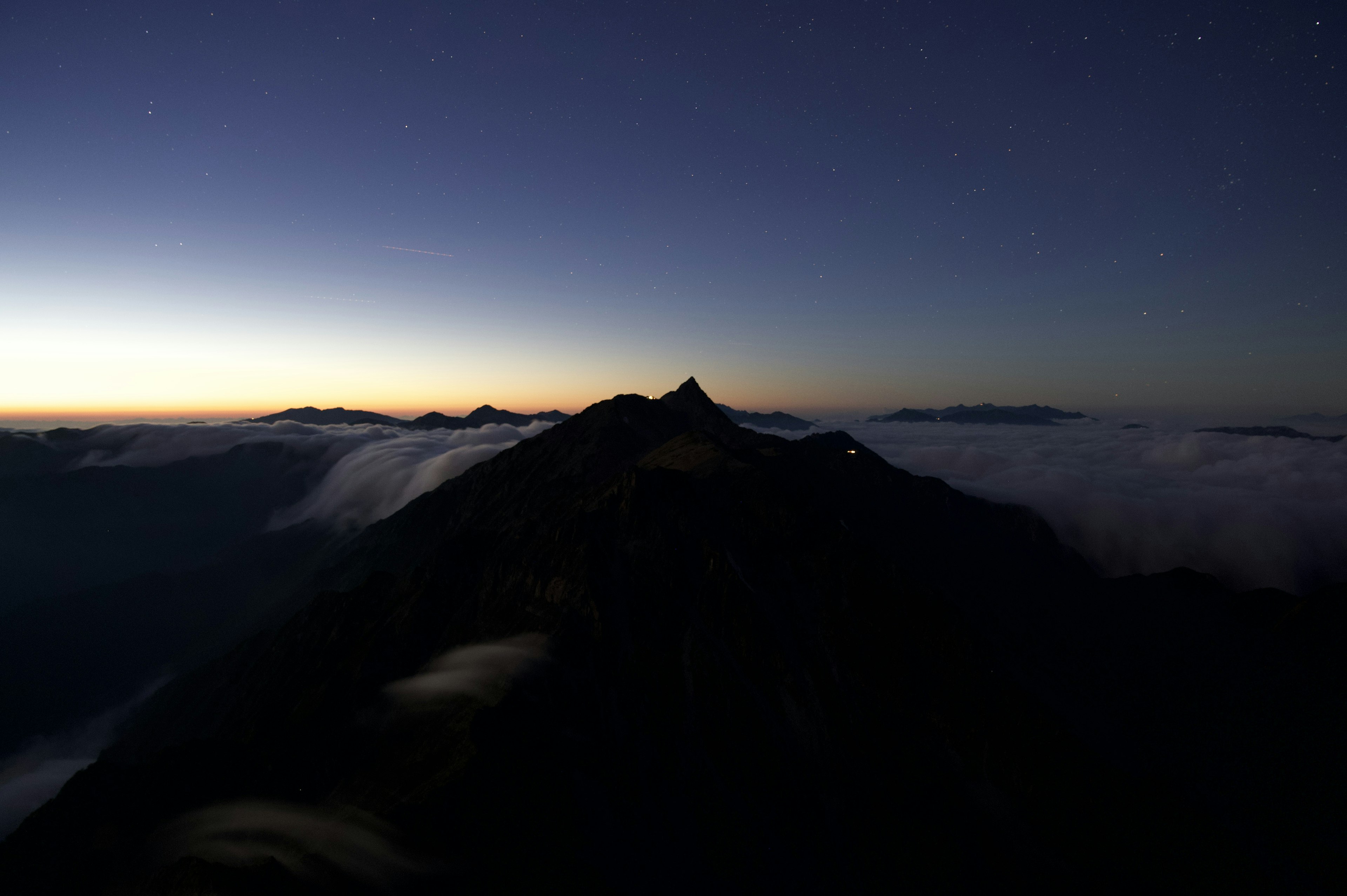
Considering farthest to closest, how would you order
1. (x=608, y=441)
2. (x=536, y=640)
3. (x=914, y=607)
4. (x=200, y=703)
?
1. (x=608, y=441)
2. (x=200, y=703)
3. (x=914, y=607)
4. (x=536, y=640)

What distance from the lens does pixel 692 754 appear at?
89.6 meters

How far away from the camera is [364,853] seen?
198 feet

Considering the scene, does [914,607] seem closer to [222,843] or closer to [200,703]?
[222,843]

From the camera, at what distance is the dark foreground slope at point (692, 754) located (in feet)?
235

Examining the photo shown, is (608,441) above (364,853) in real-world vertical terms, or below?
above

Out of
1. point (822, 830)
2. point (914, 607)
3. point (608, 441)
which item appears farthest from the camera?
point (608, 441)

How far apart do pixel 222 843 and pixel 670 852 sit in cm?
6494

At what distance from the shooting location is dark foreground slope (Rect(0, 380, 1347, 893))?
71.5 meters

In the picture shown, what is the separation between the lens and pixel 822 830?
3349 inches

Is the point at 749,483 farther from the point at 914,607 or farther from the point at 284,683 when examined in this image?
the point at 284,683

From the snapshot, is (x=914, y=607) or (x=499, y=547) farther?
(x=499, y=547)

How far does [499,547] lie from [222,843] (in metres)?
65.8

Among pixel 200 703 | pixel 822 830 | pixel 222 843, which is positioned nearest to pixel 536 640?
pixel 222 843

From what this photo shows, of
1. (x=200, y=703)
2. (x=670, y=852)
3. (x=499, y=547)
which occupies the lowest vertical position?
(x=200, y=703)
